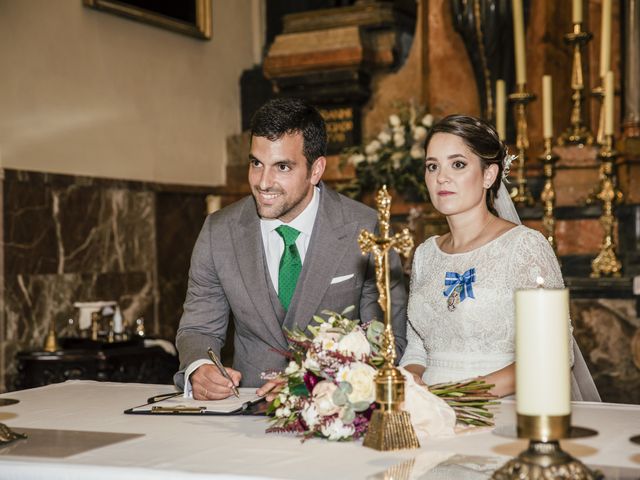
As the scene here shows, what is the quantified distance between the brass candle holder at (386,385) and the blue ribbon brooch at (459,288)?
1.25 m

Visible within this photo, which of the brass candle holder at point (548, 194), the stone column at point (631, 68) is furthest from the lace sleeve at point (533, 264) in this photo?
the stone column at point (631, 68)

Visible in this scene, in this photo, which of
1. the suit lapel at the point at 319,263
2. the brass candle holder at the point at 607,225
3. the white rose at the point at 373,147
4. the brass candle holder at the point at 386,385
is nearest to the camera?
the brass candle holder at the point at 386,385

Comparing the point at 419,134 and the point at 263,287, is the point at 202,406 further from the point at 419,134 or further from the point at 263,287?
the point at 419,134

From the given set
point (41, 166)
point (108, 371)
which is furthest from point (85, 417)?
point (41, 166)

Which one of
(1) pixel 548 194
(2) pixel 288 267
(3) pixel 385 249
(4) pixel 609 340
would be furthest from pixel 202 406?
(4) pixel 609 340

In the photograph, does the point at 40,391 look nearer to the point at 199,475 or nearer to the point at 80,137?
the point at 199,475

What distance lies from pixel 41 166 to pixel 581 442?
5.06 metres

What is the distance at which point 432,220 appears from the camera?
22.3ft

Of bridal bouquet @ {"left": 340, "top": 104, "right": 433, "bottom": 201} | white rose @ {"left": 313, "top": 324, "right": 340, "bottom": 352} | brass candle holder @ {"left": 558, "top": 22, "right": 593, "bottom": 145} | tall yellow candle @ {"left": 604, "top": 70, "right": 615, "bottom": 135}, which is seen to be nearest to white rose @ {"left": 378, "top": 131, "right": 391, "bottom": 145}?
bridal bouquet @ {"left": 340, "top": 104, "right": 433, "bottom": 201}

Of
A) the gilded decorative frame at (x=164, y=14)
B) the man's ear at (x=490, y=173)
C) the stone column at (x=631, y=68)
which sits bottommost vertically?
the man's ear at (x=490, y=173)

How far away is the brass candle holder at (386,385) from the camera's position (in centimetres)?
229

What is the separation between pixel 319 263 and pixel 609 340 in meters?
2.85

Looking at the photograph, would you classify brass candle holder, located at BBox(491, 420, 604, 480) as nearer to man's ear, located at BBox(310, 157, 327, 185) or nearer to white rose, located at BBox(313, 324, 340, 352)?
white rose, located at BBox(313, 324, 340, 352)

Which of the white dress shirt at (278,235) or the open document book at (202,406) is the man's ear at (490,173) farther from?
the open document book at (202,406)
